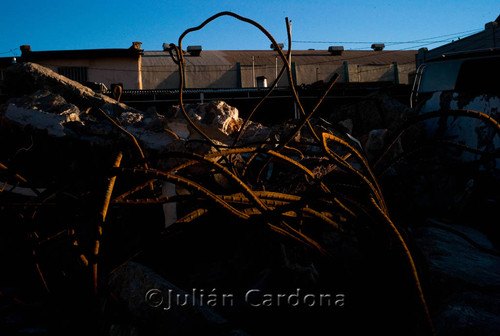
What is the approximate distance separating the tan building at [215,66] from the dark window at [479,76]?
1298cm

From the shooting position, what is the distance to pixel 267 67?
24281 millimetres

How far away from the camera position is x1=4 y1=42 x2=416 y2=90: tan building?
18.3 meters

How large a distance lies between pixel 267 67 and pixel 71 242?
951 inches

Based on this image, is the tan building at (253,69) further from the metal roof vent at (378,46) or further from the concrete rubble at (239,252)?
the concrete rubble at (239,252)

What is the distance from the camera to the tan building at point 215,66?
18344 mm

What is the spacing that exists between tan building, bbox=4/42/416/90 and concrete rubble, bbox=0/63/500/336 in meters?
14.7

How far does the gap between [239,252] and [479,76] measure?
4.88 meters

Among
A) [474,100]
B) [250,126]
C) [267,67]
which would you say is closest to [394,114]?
[474,100]

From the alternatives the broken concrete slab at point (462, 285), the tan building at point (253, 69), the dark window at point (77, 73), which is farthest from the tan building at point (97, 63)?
the broken concrete slab at point (462, 285)

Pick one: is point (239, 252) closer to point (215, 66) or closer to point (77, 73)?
point (77, 73)

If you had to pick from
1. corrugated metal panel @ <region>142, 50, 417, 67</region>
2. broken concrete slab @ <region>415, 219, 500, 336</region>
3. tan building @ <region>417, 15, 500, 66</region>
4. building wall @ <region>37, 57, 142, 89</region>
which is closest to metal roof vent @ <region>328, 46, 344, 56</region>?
Result: corrugated metal panel @ <region>142, 50, 417, 67</region>

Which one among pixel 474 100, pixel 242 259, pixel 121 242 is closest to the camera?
pixel 242 259

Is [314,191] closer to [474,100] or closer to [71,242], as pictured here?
[71,242]

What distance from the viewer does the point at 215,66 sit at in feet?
76.4
